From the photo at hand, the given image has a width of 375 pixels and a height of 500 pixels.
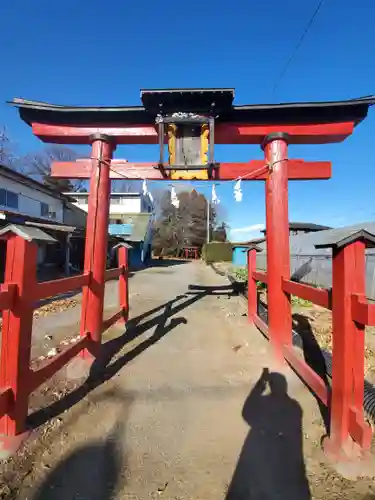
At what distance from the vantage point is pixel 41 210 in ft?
60.9

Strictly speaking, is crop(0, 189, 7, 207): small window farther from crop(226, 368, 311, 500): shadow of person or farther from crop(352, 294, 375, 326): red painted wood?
crop(352, 294, 375, 326): red painted wood

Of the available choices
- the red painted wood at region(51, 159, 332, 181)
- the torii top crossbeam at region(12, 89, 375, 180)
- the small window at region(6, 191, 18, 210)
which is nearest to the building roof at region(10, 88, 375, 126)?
the torii top crossbeam at region(12, 89, 375, 180)

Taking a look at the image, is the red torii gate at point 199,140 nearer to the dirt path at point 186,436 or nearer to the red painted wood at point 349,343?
the dirt path at point 186,436

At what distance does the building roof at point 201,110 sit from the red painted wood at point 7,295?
333 centimetres

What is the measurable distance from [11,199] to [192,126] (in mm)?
13754

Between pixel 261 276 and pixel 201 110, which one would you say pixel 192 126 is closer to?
pixel 201 110

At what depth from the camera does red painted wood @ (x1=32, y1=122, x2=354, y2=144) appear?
4.69 meters

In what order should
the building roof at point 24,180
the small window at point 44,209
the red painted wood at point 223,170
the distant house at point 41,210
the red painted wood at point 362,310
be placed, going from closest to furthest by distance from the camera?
1. the red painted wood at point 362,310
2. the red painted wood at point 223,170
3. the distant house at point 41,210
4. the building roof at point 24,180
5. the small window at point 44,209

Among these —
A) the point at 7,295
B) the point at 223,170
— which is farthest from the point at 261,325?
the point at 7,295

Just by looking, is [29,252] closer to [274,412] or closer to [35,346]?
[274,412]

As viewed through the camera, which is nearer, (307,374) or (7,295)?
(7,295)

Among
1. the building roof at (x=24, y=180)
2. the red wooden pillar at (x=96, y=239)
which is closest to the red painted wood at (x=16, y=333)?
the red wooden pillar at (x=96, y=239)

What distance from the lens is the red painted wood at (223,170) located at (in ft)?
15.7

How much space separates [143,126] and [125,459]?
14.3 ft
